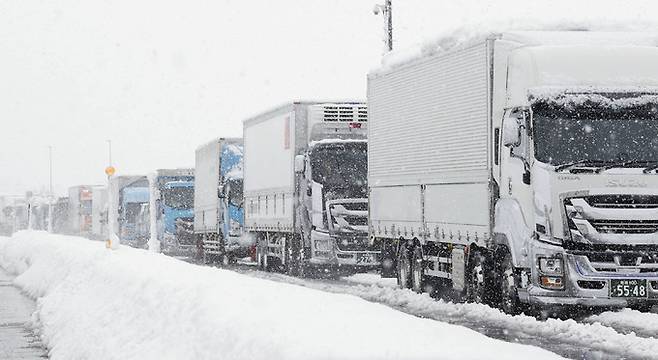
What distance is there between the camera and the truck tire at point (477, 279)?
17578 mm

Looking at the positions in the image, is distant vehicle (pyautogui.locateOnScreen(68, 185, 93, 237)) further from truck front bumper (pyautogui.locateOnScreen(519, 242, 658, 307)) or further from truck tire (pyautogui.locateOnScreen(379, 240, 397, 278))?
truck front bumper (pyautogui.locateOnScreen(519, 242, 658, 307))

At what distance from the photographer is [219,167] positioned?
3753 centimetres

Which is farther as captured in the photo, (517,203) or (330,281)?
(330,281)

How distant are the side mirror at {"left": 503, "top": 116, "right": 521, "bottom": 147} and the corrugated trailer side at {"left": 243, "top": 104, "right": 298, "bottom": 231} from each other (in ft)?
40.6

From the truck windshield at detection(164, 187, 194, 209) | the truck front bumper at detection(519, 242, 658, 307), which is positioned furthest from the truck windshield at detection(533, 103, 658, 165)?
the truck windshield at detection(164, 187, 194, 209)

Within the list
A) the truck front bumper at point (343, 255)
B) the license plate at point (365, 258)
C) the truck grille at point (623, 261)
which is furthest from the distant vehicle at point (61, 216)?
the truck grille at point (623, 261)

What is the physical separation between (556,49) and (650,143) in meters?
1.67

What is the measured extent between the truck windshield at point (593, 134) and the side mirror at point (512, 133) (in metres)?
0.22

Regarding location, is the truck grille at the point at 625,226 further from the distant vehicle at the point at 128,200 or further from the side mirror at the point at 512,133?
the distant vehicle at the point at 128,200

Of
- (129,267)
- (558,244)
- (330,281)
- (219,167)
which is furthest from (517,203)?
(219,167)

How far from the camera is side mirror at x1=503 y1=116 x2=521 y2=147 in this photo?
51.4 feet

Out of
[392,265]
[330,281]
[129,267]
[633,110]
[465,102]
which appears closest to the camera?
[129,267]

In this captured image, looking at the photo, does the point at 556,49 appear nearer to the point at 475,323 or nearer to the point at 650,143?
the point at 650,143

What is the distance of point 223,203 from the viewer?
37125 mm
